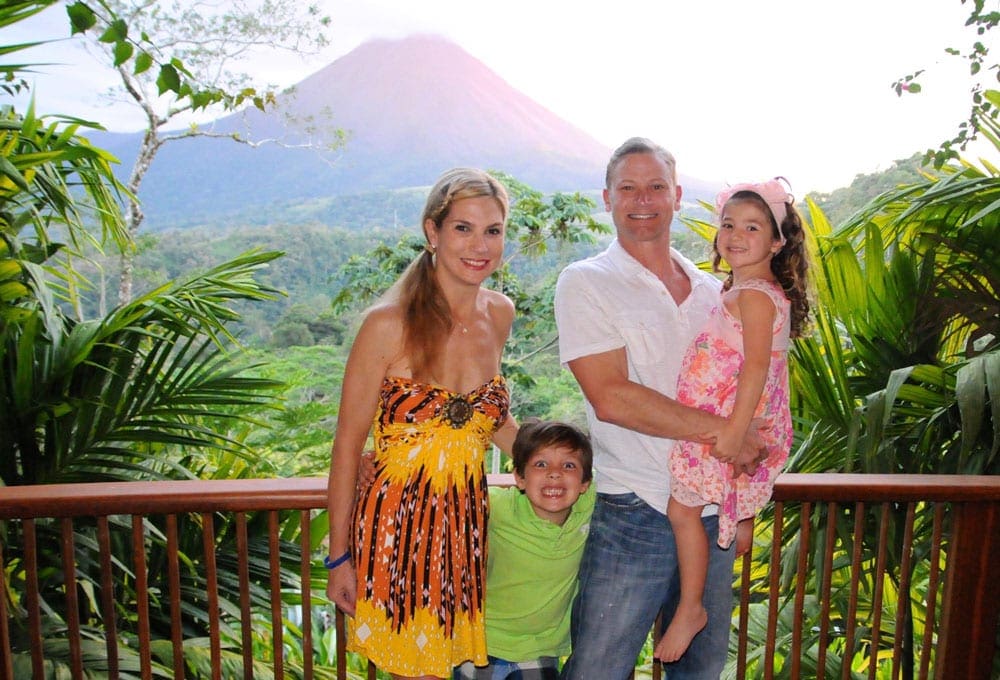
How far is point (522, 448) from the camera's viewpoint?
163 cm

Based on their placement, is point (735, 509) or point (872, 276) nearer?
point (735, 509)

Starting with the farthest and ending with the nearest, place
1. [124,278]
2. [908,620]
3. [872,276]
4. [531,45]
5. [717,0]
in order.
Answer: [531,45] → [717,0] → [124,278] → [872,276] → [908,620]

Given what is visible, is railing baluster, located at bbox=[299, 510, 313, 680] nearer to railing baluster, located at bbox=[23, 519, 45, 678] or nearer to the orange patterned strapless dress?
the orange patterned strapless dress

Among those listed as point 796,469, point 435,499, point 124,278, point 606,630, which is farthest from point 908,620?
point 124,278

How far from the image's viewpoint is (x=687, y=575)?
152 centimetres

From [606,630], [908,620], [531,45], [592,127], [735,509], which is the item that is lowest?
[908,620]

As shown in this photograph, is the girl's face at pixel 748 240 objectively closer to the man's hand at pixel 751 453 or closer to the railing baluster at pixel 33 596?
the man's hand at pixel 751 453

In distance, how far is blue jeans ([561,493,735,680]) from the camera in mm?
1535

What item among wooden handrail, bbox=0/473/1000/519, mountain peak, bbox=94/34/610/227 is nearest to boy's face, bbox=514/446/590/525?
wooden handrail, bbox=0/473/1000/519

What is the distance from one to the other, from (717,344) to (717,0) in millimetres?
6137

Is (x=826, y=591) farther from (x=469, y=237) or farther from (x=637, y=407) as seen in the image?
(x=469, y=237)

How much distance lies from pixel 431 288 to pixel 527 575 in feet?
1.96

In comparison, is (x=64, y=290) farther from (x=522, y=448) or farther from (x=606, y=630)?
(x=606, y=630)

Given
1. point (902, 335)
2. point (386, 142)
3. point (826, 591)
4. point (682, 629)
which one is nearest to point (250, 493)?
point (682, 629)
